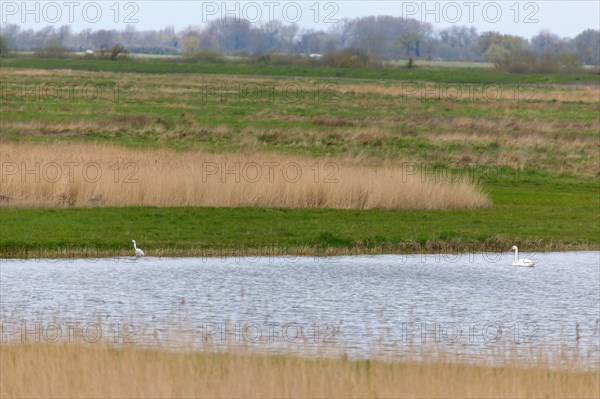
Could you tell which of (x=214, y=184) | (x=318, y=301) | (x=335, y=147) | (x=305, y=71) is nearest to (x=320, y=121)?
(x=335, y=147)

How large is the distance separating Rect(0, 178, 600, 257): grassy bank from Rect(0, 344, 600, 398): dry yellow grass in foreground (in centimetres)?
1079

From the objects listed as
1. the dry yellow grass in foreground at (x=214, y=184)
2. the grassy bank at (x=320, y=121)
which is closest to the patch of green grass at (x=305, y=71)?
the grassy bank at (x=320, y=121)

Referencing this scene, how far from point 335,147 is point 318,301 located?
22.9 metres

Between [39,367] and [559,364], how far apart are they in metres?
5.68

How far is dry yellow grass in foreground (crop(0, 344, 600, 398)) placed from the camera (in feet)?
35.1

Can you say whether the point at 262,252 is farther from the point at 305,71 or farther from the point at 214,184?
the point at 305,71

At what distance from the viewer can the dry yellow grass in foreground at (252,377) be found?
35.1ft

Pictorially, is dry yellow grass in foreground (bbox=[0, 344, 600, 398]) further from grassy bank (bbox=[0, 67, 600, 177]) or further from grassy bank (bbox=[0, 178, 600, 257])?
grassy bank (bbox=[0, 67, 600, 177])

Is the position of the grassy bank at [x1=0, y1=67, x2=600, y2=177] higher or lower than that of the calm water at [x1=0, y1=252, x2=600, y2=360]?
higher

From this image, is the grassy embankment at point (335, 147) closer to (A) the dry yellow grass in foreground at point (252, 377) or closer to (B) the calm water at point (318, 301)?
(B) the calm water at point (318, 301)

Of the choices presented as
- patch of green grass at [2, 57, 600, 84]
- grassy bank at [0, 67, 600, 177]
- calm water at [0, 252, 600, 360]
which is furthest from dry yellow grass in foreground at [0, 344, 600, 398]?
patch of green grass at [2, 57, 600, 84]

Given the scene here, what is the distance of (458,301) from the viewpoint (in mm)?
19016

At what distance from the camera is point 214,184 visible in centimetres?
2756

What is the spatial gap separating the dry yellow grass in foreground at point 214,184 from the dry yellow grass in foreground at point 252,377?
48.5ft
